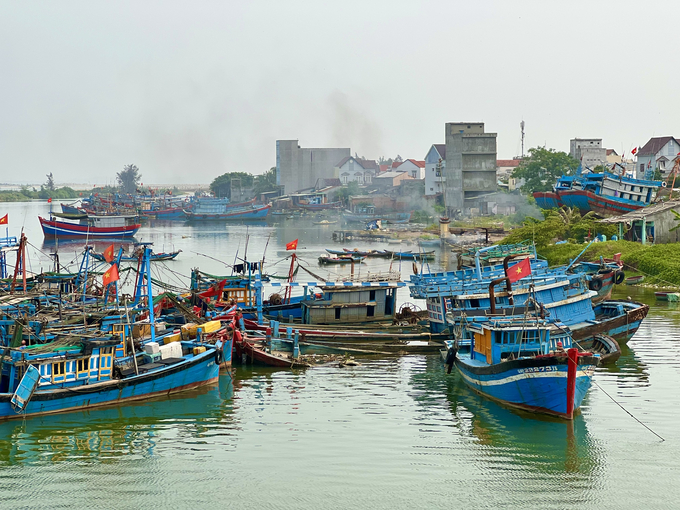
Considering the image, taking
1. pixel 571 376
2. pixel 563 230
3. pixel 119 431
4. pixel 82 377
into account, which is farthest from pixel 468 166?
pixel 119 431

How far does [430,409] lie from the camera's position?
24.1 metres

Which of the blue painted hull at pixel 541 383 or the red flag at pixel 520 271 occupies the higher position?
the red flag at pixel 520 271

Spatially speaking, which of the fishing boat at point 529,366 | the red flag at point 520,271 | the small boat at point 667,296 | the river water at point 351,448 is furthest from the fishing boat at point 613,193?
the fishing boat at point 529,366

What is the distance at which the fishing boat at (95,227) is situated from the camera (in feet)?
328

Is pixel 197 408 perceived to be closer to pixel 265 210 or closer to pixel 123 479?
pixel 123 479

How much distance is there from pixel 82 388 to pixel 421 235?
2813 inches

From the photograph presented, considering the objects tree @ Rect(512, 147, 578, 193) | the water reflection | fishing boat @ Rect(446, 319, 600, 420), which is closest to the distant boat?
tree @ Rect(512, 147, 578, 193)

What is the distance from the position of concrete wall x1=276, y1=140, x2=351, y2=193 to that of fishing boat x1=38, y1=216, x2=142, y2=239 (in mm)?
54779

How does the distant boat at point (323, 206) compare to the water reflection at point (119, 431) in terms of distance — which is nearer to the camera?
the water reflection at point (119, 431)

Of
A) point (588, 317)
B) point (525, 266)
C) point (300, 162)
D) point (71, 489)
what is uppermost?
point (300, 162)

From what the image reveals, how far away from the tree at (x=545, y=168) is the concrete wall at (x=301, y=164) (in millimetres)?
65743

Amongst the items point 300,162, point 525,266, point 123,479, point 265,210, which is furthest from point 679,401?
point 300,162

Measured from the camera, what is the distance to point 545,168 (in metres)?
98.4

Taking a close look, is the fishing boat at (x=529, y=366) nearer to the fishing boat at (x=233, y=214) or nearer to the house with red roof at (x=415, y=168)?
the fishing boat at (x=233, y=214)
